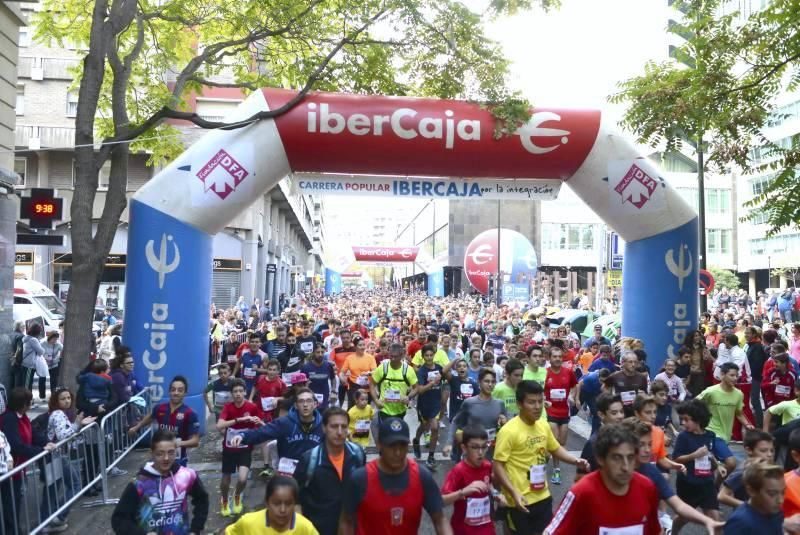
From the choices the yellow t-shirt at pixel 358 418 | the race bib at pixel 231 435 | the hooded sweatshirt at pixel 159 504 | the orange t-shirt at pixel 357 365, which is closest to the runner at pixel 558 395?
the yellow t-shirt at pixel 358 418

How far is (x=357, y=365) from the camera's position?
11.1 m

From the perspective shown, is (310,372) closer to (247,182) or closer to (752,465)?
(247,182)

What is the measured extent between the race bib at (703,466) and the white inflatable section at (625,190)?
6.17 m

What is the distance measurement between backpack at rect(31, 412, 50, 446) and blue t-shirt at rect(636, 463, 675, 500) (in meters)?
5.63

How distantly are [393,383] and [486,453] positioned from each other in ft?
9.01

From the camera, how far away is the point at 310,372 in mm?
10508

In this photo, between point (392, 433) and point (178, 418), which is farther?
point (178, 418)

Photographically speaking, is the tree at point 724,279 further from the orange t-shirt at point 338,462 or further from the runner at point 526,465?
the orange t-shirt at point 338,462

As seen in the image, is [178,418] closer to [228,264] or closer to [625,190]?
[625,190]

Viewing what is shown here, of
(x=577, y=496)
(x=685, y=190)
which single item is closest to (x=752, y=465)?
(x=577, y=496)

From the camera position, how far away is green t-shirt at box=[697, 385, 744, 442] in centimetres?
761

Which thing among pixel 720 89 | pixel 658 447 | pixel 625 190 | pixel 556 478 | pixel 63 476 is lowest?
pixel 556 478

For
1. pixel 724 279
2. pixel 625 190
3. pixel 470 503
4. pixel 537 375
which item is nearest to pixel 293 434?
pixel 470 503

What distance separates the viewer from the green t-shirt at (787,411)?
706 cm
